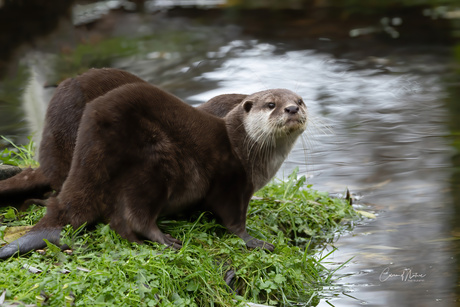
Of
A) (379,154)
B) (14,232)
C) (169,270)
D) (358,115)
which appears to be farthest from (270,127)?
(358,115)

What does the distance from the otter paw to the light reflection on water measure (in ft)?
1.34

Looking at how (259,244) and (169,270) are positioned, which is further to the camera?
(259,244)

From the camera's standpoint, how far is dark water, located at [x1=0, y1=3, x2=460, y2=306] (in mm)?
4211

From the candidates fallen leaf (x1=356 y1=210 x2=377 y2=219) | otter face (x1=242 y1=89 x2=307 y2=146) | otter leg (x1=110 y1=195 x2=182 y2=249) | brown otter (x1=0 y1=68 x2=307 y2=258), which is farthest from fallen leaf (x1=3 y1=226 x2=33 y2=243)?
fallen leaf (x1=356 y1=210 x2=377 y2=219)

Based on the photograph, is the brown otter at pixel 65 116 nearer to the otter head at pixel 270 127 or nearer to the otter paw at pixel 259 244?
the otter head at pixel 270 127

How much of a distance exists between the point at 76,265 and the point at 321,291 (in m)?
1.39

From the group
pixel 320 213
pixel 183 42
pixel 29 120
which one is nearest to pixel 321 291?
pixel 320 213

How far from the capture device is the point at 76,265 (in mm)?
3193

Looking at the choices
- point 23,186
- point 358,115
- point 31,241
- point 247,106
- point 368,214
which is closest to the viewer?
point 31,241

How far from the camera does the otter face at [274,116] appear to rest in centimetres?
380

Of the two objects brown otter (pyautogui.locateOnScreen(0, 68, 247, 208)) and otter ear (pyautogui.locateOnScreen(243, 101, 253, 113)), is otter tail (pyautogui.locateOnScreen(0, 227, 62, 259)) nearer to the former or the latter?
brown otter (pyautogui.locateOnScreen(0, 68, 247, 208))

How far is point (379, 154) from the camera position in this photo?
667cm

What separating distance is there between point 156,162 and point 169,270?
2.05ft

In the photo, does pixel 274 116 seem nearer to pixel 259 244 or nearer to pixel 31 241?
pixel 259 244
